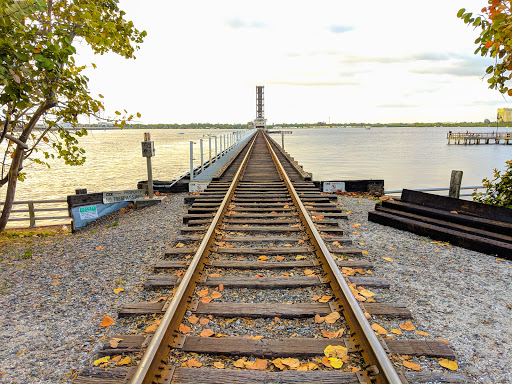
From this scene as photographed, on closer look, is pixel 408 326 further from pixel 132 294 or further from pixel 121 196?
A: pixel 121 196

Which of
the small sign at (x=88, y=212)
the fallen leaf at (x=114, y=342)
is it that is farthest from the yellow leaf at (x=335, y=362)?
the small sign at (x=88, y=212)

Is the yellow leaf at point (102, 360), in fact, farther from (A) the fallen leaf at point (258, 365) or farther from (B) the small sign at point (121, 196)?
(B) the small sign at point (121, 196)

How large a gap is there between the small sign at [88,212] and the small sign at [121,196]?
40cm

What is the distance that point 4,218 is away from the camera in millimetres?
7578

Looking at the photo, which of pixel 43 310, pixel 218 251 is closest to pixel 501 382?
pixel 218 251

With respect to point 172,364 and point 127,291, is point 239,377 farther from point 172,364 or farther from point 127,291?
point 127,291

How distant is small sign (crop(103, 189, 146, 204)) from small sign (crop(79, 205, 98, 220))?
40 cm

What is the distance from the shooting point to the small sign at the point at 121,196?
31.9ft

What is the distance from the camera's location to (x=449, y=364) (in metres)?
2.75

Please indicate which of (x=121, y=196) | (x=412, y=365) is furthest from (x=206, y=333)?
(x=121, y=196)

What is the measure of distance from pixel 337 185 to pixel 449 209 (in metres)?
4.65

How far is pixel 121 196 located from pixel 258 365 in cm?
836

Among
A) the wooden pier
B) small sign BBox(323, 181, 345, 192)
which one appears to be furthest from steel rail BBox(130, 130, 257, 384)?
the wooden pier

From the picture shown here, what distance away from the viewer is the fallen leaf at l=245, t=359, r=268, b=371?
2679 mm
